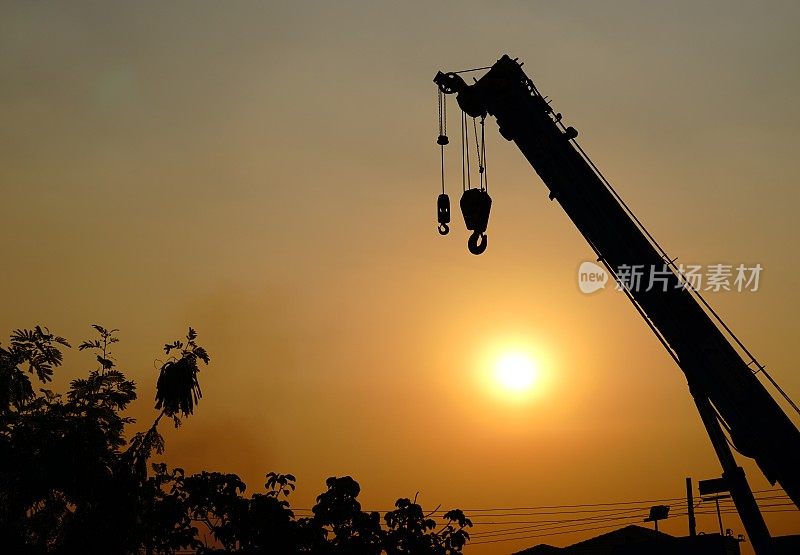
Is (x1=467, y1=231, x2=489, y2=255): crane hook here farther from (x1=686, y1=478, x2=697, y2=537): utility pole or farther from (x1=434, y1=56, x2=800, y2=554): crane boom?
(x1=686, y1=478, x2=697, y2=537): utility pole

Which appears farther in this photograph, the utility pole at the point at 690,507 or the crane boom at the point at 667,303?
the utility pole at the point at 690,507

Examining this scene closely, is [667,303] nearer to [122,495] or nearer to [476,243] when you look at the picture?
[476,243]

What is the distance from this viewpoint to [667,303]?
599 inches

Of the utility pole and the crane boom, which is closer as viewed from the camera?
the crane boom

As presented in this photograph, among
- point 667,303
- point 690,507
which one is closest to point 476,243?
point 667,303

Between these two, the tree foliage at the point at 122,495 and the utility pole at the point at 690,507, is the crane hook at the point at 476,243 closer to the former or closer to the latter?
the tree foliage at the point at 122,495

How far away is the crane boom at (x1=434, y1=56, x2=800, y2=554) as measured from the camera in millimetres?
14234

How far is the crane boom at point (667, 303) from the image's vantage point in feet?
46.7

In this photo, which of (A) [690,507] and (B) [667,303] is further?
A: (A) [690,507]

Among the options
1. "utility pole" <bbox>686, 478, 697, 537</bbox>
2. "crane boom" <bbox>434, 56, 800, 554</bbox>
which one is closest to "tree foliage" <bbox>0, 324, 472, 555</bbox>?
"crane boom" <bbox>434, 56, 800, 554</bbox>

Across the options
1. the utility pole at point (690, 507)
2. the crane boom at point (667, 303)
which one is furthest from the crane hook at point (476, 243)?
the utility pole at point (690, 507)

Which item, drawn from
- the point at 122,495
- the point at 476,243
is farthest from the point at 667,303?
the point at 122,495

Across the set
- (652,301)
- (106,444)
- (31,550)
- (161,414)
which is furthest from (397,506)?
(106,444)

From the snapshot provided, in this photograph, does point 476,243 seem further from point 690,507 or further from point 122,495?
point 690,507
